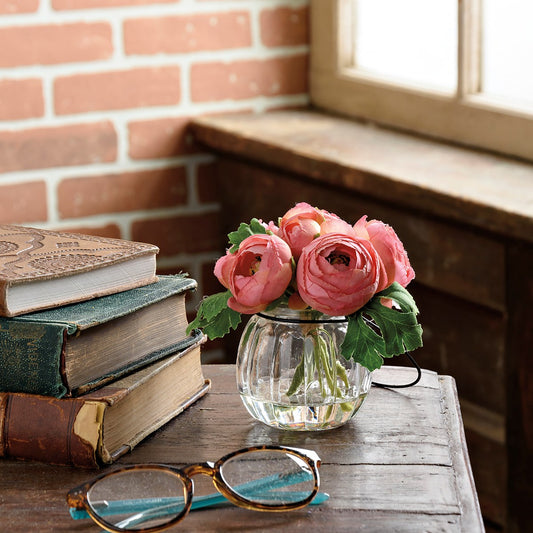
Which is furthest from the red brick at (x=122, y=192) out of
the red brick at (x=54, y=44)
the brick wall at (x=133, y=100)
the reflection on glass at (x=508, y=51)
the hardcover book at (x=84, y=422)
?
the hardcover book at (x=84, y=422)

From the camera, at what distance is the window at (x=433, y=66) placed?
4.90ft

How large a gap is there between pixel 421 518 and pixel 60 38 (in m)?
1.25

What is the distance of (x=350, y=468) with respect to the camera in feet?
2.54

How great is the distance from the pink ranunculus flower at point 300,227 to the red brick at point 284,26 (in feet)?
3.68

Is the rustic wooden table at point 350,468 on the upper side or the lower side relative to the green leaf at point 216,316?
lower

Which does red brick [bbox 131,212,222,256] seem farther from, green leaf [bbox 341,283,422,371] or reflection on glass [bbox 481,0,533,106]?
green leaf [bbox 341,283,422,371]

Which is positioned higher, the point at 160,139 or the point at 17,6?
the point at 17,6

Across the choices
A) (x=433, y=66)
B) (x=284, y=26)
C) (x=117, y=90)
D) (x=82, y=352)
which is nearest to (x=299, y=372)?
(x=82, y=352)

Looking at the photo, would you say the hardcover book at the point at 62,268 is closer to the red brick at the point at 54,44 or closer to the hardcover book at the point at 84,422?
the hardcover book at the point at 84,422

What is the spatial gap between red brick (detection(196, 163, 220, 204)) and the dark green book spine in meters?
1.12

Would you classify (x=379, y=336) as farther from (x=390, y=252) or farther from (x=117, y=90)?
(x=117, y=90)

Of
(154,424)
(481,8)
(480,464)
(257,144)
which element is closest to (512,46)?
(481,8)

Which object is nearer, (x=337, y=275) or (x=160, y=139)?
(x=337, y=275)

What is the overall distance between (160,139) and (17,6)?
34 centimetres
